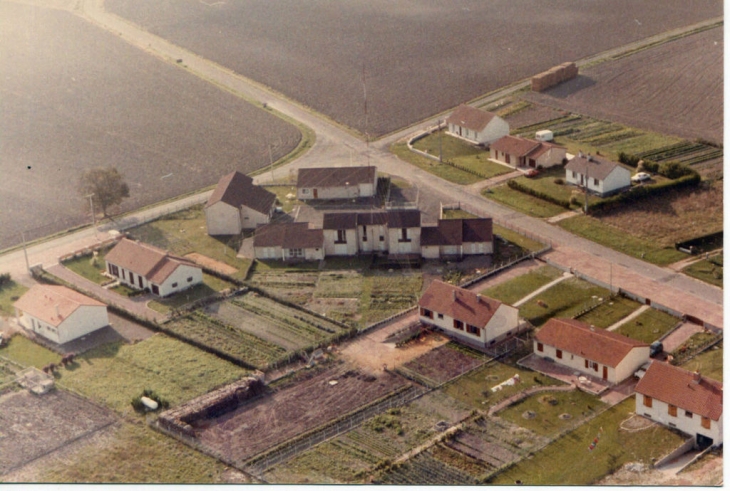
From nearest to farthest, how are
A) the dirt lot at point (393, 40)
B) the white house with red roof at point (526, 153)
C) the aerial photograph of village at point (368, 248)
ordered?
the aerial photograph of village at point (368, 248) → the white house with red roof at point (526, 153) → the dirt lot at point (393, 40)

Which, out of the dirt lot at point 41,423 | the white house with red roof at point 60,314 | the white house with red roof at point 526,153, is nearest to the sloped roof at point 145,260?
the white house with red roof at point 60,314

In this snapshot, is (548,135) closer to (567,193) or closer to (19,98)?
(567,193)

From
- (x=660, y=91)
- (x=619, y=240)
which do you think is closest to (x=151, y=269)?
(x=619, y=240)

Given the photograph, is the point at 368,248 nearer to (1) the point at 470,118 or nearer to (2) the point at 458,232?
(2) the point at 458,232

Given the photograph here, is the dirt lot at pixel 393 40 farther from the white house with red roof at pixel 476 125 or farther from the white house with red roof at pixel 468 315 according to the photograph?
the white house with red roof at pixel 468 315

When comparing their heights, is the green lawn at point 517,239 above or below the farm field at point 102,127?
below

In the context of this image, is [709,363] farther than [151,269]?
No
